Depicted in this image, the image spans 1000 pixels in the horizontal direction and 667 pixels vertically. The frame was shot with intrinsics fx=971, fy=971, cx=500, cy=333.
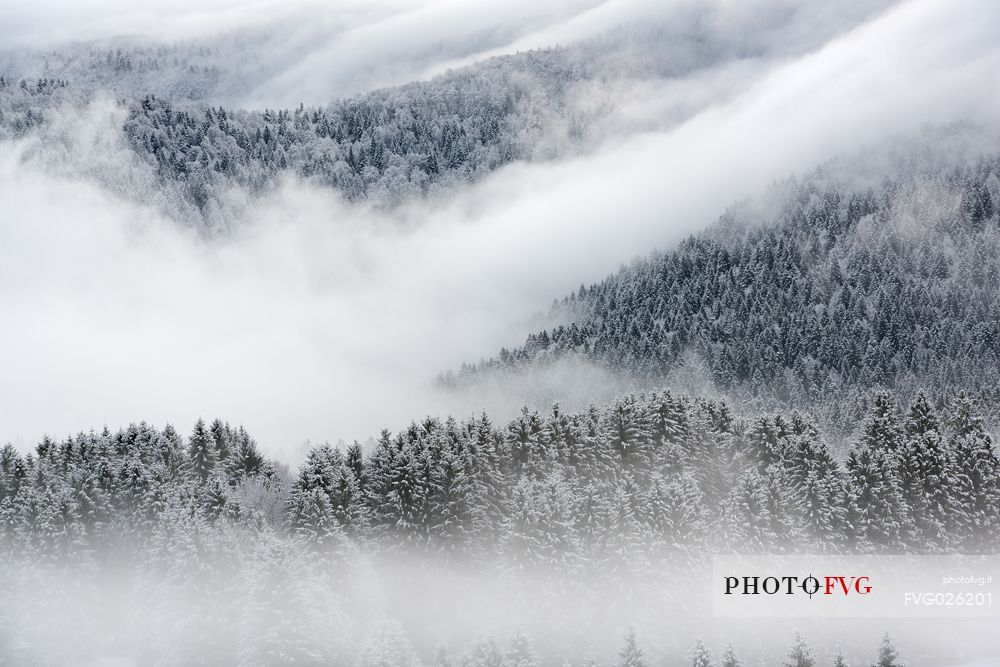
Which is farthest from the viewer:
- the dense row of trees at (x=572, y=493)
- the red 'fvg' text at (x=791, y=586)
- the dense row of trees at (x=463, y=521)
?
the dense row of trees at (x=572, y=493)

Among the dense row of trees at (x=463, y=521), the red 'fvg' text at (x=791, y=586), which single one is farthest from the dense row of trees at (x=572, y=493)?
the red 'fvg' text at (x=791, y=586)

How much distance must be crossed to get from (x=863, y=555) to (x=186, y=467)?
62695 mm

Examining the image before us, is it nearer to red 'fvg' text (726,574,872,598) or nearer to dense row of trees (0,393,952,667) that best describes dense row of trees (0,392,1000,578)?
dense row of trees (0,393,952,667)

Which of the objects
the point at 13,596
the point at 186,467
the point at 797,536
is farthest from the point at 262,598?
Answer: the point at 797,536

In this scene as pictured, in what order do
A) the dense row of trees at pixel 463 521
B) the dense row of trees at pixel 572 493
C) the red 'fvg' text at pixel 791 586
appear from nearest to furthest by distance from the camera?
1. the dense row of trees at pixel 463 521
2. the red 'fvg' text at pixel 791 586
3. the dense row of trees at pixel 572 493

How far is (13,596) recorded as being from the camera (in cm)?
7650

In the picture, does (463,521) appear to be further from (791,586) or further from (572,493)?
(791,586)

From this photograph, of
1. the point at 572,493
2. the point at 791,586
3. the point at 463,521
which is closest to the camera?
the point at 791,586

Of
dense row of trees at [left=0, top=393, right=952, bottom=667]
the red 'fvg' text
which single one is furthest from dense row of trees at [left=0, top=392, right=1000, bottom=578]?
the red 'fvg' text

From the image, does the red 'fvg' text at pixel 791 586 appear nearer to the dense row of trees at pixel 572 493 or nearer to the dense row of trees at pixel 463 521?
the dense row of trees at pixel 572 493

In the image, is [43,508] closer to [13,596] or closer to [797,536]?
[13,596]

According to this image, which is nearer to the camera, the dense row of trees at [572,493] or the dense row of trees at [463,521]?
→ the dense row of trees at [463,521]

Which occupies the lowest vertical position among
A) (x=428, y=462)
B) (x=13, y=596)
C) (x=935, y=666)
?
(x=935, y=666)

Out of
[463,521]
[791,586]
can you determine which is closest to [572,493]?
[463,521]
